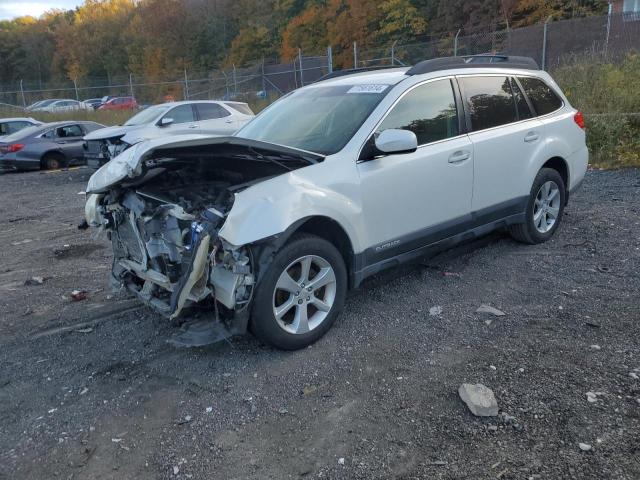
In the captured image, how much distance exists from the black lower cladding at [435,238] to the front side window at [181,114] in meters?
9.96

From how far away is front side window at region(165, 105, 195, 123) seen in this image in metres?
13.4

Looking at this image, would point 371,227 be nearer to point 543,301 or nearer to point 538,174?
point 543,301

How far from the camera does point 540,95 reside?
19.0 ft

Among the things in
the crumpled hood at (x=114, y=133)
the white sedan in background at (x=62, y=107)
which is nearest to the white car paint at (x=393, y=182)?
the crumpled hood at (x=114, y=133)

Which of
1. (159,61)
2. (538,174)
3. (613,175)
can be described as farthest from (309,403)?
(159,61)

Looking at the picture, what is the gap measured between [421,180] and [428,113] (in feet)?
2.05

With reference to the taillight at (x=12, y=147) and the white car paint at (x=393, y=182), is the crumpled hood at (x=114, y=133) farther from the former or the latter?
the white car paint at (x=393, y=182)

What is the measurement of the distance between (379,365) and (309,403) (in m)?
0.60

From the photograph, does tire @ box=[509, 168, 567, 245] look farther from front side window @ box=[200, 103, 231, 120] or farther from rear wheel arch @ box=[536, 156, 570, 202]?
front side window @ box=[200, 103, 231, 120]

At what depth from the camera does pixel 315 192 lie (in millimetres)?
3793

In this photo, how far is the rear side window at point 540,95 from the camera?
5.66 meters

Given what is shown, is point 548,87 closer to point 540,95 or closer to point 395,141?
point 540,95

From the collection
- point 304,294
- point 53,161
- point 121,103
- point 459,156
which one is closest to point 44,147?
point 53,161

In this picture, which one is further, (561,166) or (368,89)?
(561,166)
